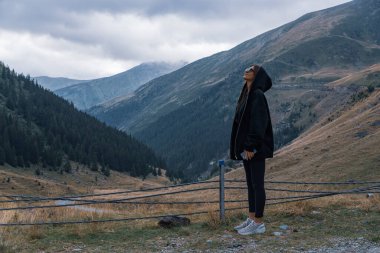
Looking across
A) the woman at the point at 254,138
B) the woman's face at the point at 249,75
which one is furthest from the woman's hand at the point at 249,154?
the woman's face at the point at 249,75

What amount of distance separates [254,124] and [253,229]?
2366 mm

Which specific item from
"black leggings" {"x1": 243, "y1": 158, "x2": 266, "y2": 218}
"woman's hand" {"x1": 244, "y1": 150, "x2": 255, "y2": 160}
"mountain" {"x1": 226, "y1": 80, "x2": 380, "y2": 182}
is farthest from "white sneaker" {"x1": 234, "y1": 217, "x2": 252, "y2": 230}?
"mountain" {"x1": 226, "y1": 80, "x2": 380, "y2": 182}

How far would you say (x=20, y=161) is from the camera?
113m

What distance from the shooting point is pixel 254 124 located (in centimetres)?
834

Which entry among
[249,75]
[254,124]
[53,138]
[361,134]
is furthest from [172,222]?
[53,138]

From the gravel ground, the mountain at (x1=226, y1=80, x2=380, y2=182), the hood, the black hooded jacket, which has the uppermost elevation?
the hood

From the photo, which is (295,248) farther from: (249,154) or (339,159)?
(339,159)

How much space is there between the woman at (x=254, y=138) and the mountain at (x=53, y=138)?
363 ft

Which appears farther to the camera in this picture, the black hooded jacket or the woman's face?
the woman's face

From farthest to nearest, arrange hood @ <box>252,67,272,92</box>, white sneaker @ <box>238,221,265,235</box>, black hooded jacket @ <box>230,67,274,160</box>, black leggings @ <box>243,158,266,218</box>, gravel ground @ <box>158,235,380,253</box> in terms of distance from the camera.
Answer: white sneaker @ <box>238,221,265,235</box> < hood @ <box>252,67,272,92</box> < black leggings @ <box>243,158,266,218</box> < black hooded jacket @ <box>230,67,274,160</box> < gravel ground @ <box>158,235,380,253</box>

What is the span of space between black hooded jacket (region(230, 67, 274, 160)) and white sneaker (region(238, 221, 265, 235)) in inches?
59.2

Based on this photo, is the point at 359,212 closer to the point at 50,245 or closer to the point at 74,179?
the point at 50,245

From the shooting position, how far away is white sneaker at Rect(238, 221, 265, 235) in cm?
889

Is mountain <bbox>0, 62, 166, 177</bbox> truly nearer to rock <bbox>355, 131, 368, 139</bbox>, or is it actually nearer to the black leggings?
rock <bbox>355, 131, 368, 139</bbox>
